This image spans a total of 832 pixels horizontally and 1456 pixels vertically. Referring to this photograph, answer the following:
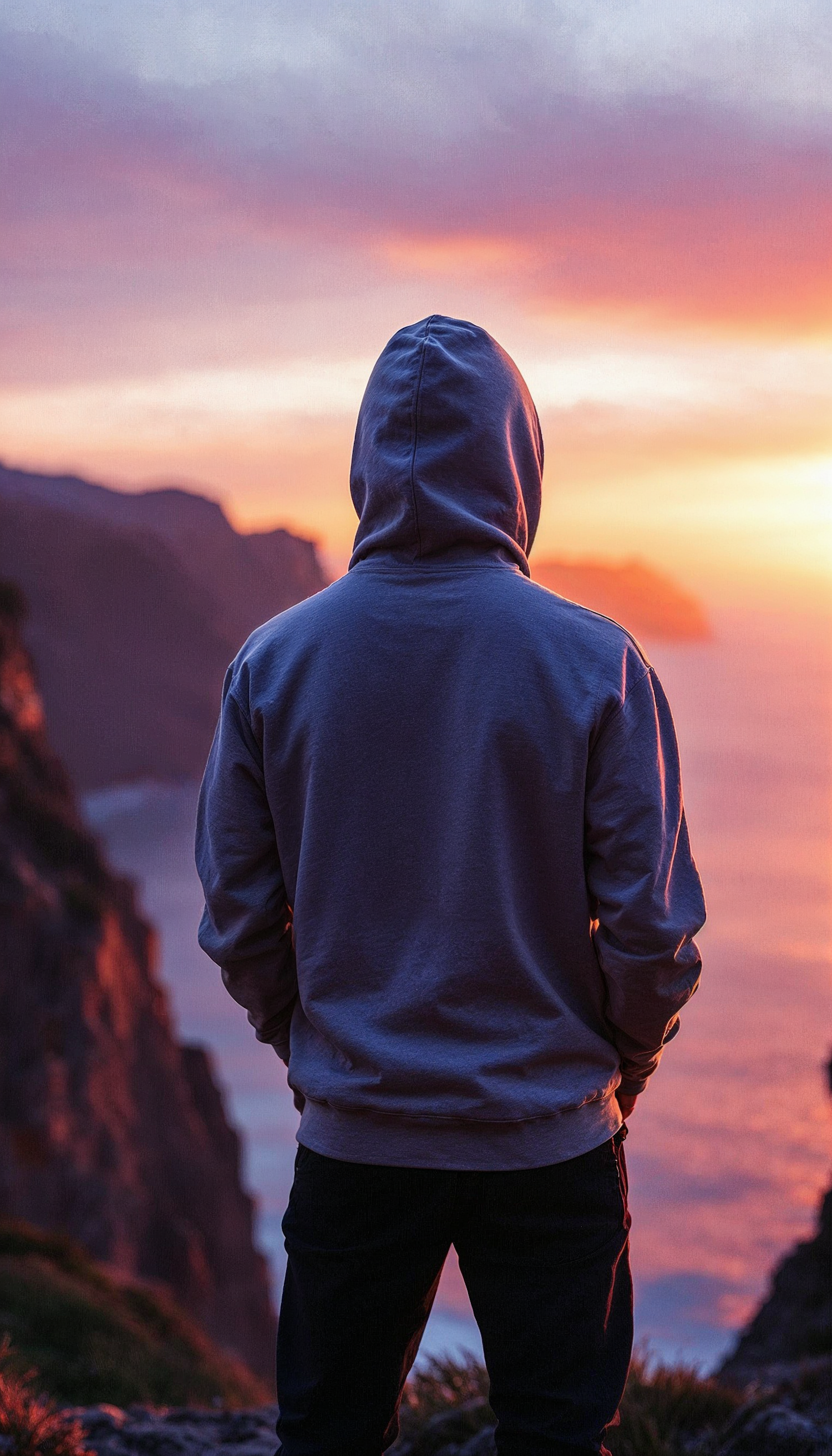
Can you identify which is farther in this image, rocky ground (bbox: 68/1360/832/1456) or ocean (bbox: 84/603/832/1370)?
ocean (bbox: 84/603/832/1370)

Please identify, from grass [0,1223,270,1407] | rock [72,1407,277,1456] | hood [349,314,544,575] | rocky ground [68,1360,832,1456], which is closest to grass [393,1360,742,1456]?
rocky ground [68,1360,832,1456]

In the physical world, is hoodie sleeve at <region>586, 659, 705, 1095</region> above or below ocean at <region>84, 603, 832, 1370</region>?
above

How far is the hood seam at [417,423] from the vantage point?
6.73ft

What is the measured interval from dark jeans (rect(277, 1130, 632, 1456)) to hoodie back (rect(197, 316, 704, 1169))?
0.21 feet

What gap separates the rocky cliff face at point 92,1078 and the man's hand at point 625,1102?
42.9ft

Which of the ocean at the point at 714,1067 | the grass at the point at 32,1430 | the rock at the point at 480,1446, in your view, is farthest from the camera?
the ocean at the point at 714,1067

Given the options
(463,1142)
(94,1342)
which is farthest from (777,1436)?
(94,1342)

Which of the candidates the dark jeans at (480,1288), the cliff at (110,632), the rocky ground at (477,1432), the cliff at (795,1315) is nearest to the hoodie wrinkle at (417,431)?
the dark jeans at (480,1288)

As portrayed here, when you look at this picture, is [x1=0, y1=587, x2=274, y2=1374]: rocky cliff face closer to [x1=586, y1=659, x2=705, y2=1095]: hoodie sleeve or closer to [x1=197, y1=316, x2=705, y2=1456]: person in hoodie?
[x1=197, y1=316, x2=705, y2=1456]: person in hoodie

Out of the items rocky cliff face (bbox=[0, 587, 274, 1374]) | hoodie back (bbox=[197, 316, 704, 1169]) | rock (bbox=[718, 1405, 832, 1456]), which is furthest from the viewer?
rocky cliff face (bbox=[0, 587, 274, 1374])

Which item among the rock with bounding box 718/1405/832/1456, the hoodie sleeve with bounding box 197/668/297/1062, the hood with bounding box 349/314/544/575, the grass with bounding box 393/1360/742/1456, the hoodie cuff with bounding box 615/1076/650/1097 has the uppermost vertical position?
the hood with bounding box 349/314/544/575

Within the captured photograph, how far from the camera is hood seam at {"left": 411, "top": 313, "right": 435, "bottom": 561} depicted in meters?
2.05

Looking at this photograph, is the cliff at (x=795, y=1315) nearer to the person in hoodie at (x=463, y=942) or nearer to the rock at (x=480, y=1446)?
the rock at (x=480, y=1446)

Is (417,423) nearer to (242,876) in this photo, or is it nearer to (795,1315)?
(242,876)
